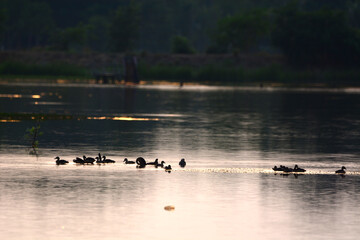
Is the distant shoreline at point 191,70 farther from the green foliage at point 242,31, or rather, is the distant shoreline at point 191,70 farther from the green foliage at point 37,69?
the green foliage at point 242,31

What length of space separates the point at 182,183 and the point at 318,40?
4090 inches

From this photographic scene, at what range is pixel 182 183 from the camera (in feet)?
72.6

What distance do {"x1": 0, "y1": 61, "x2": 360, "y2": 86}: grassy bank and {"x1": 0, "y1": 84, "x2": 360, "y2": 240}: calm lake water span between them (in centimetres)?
7437

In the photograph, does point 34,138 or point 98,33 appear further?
point 98,33

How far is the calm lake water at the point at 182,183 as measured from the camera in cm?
1645

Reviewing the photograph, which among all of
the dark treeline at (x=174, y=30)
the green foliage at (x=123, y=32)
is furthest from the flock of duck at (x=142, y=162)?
the green foliage at (x=123, y=32)

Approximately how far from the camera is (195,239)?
15422 mm

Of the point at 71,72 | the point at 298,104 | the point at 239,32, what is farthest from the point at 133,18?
the point at 298,104

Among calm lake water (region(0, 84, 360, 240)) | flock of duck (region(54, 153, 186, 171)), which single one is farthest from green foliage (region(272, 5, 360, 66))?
flock of duck (region(54, 153, 186, 171))

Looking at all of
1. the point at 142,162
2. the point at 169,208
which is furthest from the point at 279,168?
the point at 169,208

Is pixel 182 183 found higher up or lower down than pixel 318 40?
lower down

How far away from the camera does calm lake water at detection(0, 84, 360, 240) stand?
648 inches

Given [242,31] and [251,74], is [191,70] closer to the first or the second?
[251,74]

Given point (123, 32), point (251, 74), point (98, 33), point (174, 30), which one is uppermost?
point (174, 30)
